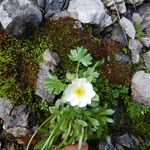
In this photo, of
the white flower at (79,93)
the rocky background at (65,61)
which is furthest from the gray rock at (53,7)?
the white flower at (79,93)

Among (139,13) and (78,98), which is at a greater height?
(78,98)

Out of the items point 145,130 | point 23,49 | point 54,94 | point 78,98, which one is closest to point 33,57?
point 23,49

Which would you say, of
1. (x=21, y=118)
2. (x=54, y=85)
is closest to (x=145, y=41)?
(x=54, y=85)

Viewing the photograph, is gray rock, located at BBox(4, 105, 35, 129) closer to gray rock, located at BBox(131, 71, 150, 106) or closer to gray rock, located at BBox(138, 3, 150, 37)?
gray rock, located at BBox(131, 71, 150, 106)

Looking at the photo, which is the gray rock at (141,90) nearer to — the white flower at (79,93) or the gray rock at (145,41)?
the gray rock at (145,41)

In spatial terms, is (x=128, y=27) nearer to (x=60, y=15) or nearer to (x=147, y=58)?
(x=147, y=58)

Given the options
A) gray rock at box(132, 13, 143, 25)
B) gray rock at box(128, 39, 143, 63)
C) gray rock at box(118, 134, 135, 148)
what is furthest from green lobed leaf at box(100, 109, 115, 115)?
gray rock at box(132, 13, 143, 25)

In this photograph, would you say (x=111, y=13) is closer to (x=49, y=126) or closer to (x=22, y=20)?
(x=22, y=20)

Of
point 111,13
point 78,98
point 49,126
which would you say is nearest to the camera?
point 78,98
